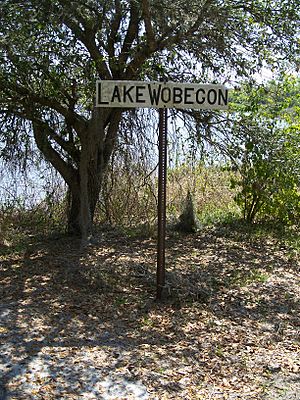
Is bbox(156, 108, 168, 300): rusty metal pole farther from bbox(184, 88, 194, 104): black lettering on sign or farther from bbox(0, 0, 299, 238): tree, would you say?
bbox(0, 0, 299, 238): tree

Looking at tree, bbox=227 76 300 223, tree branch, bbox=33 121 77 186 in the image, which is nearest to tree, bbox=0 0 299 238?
tree branch, bbox=33 121 77 186

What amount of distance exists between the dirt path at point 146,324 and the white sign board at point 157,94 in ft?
5.63

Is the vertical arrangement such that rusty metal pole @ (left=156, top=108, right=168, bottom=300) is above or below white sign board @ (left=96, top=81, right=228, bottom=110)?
below

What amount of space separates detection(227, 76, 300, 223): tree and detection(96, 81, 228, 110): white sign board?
2.39 meters

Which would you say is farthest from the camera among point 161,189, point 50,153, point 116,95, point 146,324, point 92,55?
point 50,153

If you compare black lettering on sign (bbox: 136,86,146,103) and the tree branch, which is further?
the tree branch

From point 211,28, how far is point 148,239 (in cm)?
299

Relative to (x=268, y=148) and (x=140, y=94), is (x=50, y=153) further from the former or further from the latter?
(x=140, y=94)

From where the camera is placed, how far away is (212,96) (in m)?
5.66

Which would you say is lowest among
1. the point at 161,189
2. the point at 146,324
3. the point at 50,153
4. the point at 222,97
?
the point at 146,324

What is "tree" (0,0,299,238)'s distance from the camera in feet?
20.3

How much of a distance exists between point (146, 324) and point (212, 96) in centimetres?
208

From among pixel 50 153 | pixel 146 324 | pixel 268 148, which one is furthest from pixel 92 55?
pixel 146 324

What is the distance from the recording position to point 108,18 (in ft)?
22.4
